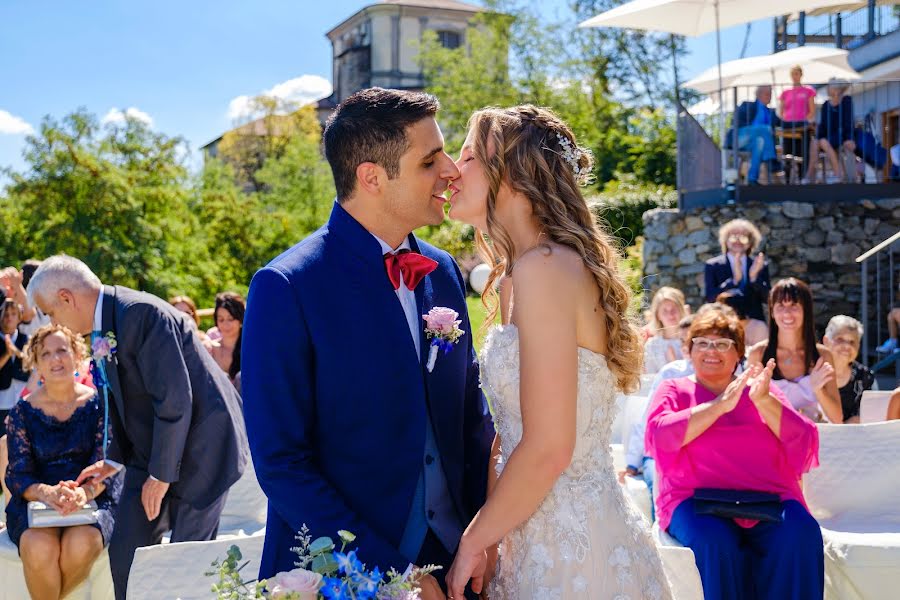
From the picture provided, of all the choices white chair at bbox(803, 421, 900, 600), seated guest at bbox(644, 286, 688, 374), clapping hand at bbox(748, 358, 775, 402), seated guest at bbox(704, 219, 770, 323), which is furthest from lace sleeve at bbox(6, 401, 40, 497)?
seated guest at bbox(704, 219, 770, 323)

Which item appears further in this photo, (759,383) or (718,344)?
(718,344)

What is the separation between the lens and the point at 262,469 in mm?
2373

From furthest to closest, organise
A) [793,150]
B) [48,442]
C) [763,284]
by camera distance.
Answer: [793,150] < [763,284] < [48,442]

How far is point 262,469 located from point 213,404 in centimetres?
247

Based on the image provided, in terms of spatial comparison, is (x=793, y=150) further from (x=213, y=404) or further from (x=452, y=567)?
(x=452, y=567)

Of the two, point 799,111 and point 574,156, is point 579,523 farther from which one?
point 799,111

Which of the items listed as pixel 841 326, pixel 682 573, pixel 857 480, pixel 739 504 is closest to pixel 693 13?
pixel 841 326

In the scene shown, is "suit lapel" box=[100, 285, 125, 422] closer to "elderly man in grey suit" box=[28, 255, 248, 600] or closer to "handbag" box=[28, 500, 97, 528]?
"elderly man in grey suit" box=[28, 255, 248, 600]

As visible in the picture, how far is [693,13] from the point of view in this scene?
12258 mm

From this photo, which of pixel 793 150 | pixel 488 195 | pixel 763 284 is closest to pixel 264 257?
pixel 793 150

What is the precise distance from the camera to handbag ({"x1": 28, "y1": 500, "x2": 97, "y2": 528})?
5125mm

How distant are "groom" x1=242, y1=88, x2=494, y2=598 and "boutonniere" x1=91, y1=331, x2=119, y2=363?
213 cm

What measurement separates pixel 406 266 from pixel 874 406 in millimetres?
4874

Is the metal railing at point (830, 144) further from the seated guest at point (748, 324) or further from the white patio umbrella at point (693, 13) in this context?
the seated guest at point (748, 324)
